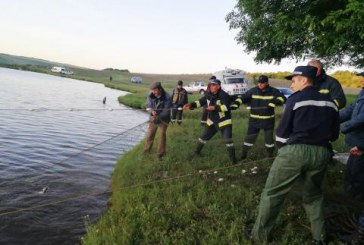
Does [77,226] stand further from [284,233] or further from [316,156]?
[316,156]

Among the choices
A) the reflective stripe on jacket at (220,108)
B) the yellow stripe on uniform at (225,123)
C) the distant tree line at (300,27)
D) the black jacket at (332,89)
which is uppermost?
the distant tree line at (300,27)

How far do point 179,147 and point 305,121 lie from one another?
273 inches

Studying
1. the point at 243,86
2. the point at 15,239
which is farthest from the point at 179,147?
the point at 243,86

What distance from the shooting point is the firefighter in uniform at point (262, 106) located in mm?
9211

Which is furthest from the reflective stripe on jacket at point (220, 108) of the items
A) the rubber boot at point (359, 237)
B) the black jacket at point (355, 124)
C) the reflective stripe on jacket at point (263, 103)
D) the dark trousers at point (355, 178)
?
the rubber boot at point (359, 237)

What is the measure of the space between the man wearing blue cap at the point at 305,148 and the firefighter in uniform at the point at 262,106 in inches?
167

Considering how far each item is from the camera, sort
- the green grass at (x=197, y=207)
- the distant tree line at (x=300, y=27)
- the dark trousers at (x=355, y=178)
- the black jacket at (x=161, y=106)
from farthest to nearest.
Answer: the black jacket at (x=161, y=106) → the distant tree line at (x=300, y=27) → the dark trousers at (x=355, y=178) → the green grass at (x=197, y=207)

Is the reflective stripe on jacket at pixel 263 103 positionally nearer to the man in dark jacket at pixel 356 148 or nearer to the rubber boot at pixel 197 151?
the rubber boot at pixel 197 151

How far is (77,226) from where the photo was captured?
22.7 ft

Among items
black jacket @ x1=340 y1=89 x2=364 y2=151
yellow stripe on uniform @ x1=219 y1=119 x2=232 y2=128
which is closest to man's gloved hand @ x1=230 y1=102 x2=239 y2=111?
yellow stripe on uniform @ x1=219 y1=119 x2=232 y2=128

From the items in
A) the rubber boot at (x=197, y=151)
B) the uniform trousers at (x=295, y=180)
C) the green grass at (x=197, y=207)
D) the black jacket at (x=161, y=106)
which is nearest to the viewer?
the uniform trousers at (x=295, y=180)

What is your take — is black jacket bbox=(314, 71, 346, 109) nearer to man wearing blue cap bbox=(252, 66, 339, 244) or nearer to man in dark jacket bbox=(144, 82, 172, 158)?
man wearing blue cap bbox=(252, 66, 339, 244)

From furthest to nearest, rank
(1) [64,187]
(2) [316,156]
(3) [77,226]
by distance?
(1) [64,187] < (3) [77,226] < (2) [316,156]

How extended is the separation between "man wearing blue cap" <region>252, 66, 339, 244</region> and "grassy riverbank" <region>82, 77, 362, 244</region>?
558 millimetres
